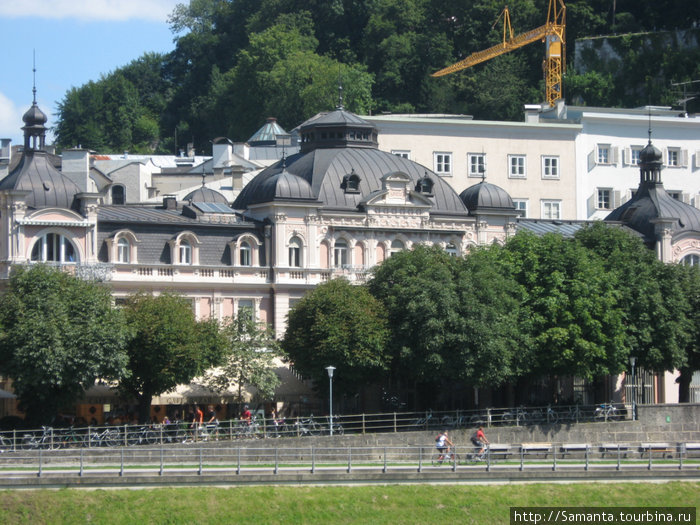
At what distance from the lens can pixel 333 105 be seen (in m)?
150

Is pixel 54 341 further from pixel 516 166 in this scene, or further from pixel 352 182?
pixel 516 166

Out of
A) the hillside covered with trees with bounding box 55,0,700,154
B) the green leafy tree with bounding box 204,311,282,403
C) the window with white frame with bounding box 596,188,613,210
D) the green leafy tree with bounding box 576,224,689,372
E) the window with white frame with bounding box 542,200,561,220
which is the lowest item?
the green leafy tree with bounding box 204,311,282,403

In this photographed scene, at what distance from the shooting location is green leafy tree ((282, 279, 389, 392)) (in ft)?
271

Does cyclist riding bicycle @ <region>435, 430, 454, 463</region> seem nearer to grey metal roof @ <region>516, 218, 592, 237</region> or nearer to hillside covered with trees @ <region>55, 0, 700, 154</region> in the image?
grey metal roof @ <region>516, 218, 592, 237</region>

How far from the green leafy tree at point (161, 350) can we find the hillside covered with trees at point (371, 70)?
57222mm

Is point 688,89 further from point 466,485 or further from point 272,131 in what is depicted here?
point 466,485

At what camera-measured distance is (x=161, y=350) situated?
79.1m

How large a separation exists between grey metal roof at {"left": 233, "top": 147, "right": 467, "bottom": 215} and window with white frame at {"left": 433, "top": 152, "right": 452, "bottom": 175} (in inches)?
741

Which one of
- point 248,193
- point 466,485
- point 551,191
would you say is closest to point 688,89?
point 551,191

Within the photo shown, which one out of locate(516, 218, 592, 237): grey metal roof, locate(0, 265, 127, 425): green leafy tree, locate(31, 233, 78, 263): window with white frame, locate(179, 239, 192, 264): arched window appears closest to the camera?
locate(0, 265, 127, 425): green leafy tree

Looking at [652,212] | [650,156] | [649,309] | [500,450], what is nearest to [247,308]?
[500,450]

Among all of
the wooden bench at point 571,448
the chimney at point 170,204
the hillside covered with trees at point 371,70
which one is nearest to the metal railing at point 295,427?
the wooden bench at point 571,448

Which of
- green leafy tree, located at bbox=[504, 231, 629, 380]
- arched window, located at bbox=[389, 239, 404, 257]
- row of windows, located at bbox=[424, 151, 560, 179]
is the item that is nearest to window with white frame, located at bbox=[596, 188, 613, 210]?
row of windows, located at bbox=[424, 151, 560, 179]

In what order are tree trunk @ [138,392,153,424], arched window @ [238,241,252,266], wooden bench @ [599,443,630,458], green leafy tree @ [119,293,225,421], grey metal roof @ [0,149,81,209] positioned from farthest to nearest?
1. arched window @ [238,241,252,266]
2. grey metal roof @ [0,149,81,209]
3. tree trunk @ [138,392,153,424]
4. green leafy tree @ [119,293,225,421]
5. wooden bench @ [599,443,630,458]
